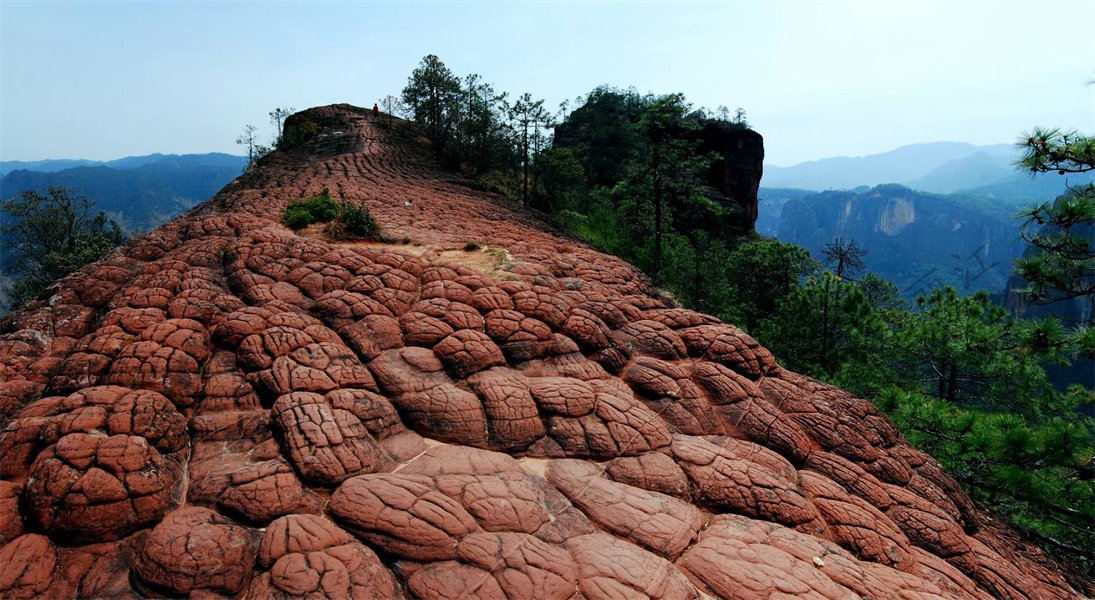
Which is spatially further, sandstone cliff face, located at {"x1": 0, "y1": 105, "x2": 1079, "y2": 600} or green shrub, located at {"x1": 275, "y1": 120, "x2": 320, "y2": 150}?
green shrub, located at {"x1": 275, "y1": 120, "x2": 320, "y2": 150}

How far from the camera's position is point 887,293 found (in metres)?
21.0

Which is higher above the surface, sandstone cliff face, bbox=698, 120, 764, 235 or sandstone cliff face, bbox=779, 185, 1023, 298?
sandstone cliff face, bbox=698, 120, 764, 235

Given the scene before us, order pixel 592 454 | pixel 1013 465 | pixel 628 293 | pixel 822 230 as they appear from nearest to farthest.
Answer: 1. pixel 592 454
2. pixel 1013 465
3. pixel 628 293
4. pixel 822 230

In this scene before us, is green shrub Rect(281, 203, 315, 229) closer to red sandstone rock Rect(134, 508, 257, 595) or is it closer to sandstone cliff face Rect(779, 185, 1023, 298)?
red sandstone rock Rect(134, 508, 257, 595)

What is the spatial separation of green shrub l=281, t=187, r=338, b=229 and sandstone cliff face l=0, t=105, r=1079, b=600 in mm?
2175

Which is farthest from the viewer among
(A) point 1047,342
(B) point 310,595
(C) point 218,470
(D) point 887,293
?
(D) point 887,293

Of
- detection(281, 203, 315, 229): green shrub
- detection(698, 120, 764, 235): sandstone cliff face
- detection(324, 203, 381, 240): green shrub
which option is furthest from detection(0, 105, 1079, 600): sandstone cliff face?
detection(698, 120, 764, 235): sandstone cliff face

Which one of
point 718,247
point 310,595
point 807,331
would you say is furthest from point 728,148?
point 310,595

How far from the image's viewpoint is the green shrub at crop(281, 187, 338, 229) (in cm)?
1079

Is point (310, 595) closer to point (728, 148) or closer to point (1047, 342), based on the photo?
point (1047, 342)

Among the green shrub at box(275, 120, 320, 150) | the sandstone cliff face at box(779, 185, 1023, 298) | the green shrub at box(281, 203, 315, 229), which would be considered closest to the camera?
the green shrub at box(281, 203, 315, 229)

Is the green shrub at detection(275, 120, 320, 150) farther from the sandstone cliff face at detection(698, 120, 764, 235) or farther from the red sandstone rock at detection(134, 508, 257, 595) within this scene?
the sandstone cliff face at detection(698, 120, 764, 235)

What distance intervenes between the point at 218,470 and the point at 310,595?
1.70 metres

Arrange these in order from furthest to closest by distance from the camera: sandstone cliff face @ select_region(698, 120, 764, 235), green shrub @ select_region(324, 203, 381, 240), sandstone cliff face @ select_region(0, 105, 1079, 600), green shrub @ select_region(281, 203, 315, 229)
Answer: sandstone cliff face @ select_region(698, 120, 764, 235), green shrub @ select_region(281, 203, 315, 229), green shrub @ select_region(324, 203, 381, 240), sandstone cliff face @ select_region(0, 105, 1079, 600)
